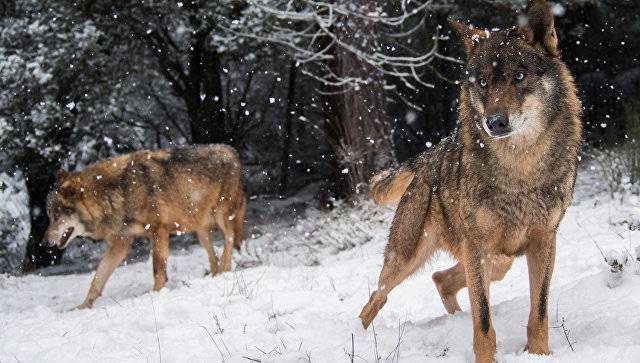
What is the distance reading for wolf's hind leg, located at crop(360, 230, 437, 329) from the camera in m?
4.51

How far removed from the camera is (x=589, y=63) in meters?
15.6

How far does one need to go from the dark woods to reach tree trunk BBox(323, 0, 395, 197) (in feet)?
0.07

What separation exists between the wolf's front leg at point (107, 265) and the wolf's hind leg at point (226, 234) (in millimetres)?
1386

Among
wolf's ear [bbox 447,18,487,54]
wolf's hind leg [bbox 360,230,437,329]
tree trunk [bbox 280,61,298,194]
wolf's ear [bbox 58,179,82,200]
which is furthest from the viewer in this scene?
tree trunk [bbox 280,61,298,194]

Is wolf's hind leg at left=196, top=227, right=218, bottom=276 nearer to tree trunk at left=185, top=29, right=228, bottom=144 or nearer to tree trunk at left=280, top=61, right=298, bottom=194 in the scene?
tree trunk at left=185, top=29, right=228, bottom=144

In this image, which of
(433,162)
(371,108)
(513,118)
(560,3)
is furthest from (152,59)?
(513,118)

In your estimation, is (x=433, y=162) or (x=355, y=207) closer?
(x=433, y=162)

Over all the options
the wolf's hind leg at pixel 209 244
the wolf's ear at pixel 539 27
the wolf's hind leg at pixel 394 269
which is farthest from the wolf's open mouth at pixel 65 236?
the wolf's ear at pixel 539 27

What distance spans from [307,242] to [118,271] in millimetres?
3269

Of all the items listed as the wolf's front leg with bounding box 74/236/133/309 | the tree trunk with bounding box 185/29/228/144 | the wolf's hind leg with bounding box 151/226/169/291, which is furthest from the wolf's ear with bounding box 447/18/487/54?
the tree trunk with bounding box 185/29/228/144

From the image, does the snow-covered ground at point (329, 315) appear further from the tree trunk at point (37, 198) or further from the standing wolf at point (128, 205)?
the tree trunk at point (37, 198)

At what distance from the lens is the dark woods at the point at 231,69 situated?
1145 cm

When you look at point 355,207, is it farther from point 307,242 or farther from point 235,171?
point 235,171

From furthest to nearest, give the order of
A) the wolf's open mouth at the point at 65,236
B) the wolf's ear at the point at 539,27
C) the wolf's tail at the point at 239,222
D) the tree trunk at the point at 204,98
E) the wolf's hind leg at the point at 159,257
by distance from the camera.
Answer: the tree trunk at the point at 204,98, the wolf's tail at the point at 239,222, the wolf's open mouth at the point at 65,236, the wolf's hind leg at the point at 159,257, the wolf's ear at the point at 539,27
